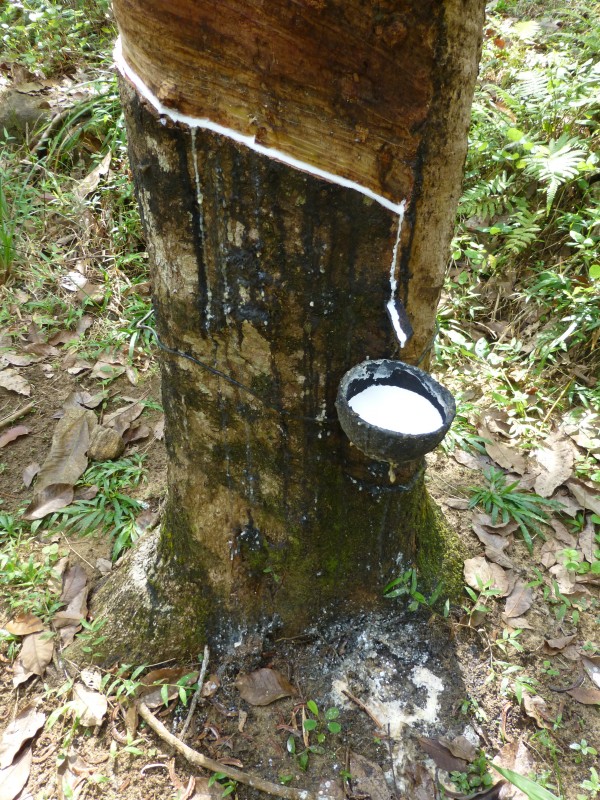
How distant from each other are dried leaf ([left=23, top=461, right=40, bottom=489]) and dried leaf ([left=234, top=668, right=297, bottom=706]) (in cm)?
132

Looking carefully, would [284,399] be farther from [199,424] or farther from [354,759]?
[354,759]

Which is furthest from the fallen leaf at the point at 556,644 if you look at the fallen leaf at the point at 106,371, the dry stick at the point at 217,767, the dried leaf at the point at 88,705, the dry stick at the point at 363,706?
the fallen leaf at the point at 106,371

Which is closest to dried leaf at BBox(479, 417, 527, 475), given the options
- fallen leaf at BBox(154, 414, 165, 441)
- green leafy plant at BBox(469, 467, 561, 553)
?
green leafy plant at BBox(469, 467, 561, 553)

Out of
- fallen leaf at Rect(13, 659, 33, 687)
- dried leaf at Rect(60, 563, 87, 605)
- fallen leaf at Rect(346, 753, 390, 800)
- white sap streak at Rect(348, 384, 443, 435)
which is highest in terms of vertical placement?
white sap streak at Rect(348, 384, 443, 435)

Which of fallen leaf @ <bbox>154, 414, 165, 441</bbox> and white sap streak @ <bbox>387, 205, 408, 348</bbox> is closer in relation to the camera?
white sap streak @ <bbox>387, 205, 408, 348</bbox>

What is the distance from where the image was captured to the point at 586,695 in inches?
68.7

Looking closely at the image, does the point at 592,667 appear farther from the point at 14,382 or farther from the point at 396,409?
the point at 14,382

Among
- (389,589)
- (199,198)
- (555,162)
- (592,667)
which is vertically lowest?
(592,667)

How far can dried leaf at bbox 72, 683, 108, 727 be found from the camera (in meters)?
1.66

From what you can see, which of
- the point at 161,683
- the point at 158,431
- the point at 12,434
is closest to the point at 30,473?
the point at 12,434

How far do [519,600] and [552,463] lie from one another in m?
0.77

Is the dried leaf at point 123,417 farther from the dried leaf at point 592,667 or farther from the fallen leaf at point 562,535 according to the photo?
the dried leaf at point 592,667

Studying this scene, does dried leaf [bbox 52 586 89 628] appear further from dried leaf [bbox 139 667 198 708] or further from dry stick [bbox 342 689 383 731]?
dry stick [bbox 342 689 383 731]

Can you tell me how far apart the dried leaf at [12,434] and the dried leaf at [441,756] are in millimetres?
2113
